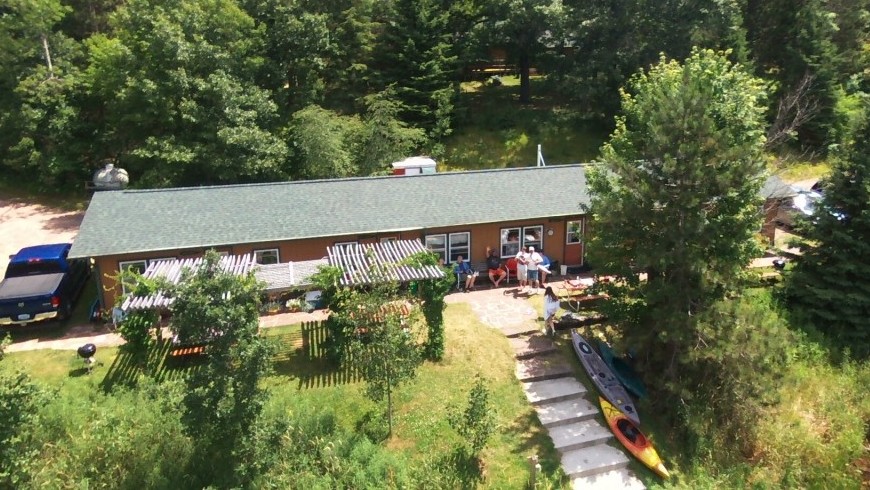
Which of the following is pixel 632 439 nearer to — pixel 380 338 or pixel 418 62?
pixel 380 338

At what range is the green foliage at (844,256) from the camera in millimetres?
17516

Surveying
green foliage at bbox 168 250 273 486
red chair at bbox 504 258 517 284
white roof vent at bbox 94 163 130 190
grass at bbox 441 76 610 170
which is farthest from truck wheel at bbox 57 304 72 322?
grass at bbox 441 76 610 170

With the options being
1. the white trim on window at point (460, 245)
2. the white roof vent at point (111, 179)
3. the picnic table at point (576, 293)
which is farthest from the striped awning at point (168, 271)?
the white roof vent at point (111, 179)

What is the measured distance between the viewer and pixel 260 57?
30.9 m

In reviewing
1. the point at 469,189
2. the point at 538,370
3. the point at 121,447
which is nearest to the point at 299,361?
the point at 121,447

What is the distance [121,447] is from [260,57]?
23.9 m

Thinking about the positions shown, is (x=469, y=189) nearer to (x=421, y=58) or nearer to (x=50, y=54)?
(x=421, y=58)

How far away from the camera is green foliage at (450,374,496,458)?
487 inches

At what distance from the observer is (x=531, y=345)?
54.6ft

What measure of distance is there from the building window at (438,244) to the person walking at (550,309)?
191 inches

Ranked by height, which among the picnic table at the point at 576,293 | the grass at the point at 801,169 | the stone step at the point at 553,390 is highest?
the grass at the point at 801,169

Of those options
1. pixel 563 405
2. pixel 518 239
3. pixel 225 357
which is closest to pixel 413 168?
pixel 518 239

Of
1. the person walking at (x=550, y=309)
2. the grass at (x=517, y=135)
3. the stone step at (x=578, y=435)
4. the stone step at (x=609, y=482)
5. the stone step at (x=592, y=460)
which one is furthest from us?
the grass at (x=517, y=135)

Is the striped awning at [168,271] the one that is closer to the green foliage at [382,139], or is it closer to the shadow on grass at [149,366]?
the shadow on grass at [149,366]
